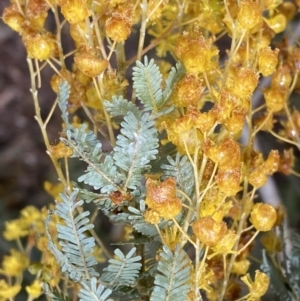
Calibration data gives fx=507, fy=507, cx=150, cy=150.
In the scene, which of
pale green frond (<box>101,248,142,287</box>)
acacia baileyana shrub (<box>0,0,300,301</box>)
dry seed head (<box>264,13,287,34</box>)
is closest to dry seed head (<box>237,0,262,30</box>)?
acacia baileyana shrub (<box>0,0,300,301</box>)

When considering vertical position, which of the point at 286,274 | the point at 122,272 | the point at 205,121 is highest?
the point at 205,121

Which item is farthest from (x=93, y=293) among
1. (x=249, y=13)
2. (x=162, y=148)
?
(x=249, y=13)

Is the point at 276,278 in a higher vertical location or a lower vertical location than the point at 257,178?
lower

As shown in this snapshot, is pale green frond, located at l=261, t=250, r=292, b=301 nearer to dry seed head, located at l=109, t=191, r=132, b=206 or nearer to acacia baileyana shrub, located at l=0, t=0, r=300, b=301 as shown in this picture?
acacia baileyana shrub, located at l=0, t=0, r=300, b=301

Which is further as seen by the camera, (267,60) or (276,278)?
(276,278)

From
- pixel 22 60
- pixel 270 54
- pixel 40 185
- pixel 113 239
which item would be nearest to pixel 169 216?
pixel 270 54

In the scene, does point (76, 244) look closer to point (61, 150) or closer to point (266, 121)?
point (61, 150)
